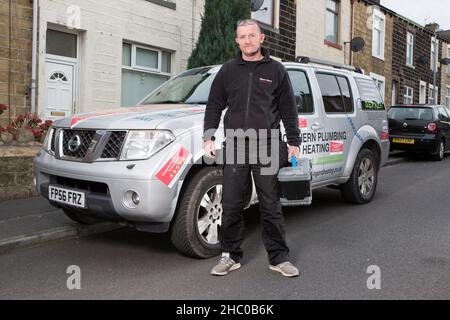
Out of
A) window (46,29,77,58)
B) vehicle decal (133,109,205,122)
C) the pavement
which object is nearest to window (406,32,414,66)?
window (46,29,77,58)

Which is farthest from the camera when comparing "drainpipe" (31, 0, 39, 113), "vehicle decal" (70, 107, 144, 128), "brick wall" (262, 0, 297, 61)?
"brick wall" (262, 0, 297, 61)

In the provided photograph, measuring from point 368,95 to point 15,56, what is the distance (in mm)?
6327

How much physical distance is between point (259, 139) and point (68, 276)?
1.93 m

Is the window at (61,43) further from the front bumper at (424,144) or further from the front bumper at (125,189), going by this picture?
the front bumper at (424,144)

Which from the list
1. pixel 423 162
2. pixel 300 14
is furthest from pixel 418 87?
pixel 423 162

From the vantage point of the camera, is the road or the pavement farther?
the pavement

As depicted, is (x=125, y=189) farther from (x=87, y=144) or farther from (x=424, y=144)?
(x=424, y=144)

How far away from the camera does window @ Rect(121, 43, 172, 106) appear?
1137cm

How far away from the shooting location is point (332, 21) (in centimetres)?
1941

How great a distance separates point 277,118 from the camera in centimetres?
405

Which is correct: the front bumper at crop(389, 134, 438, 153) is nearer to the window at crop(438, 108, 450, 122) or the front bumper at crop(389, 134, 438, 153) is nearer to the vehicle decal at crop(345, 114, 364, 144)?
the window at crop(438, 108, 450, 122)

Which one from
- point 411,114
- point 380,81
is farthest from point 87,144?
point 380,81

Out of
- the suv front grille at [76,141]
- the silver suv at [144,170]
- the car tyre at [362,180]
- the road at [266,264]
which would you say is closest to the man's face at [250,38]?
the silver suv at [144,170]
